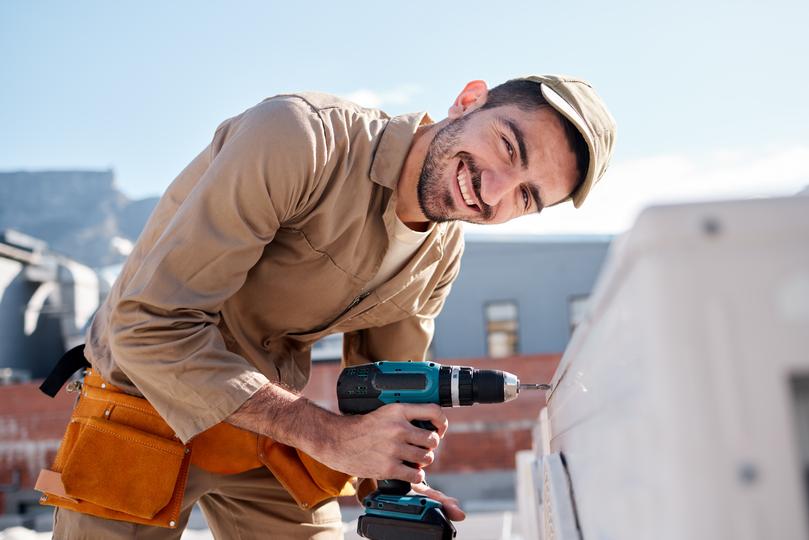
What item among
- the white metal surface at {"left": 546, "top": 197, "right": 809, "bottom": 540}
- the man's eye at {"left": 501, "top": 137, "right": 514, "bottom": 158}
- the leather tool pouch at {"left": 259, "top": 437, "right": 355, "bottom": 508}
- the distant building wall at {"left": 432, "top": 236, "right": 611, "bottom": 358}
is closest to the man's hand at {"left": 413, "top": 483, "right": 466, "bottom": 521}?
the leather tool pouch at {"left": 259, "top": 437, "right": 355, "bottom": 508}

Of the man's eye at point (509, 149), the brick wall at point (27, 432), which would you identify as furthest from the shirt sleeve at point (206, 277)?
the brick wall at point (27, 432)

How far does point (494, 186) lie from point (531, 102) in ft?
0.93

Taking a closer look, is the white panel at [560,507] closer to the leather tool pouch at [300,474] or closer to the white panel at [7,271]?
→ the leather tool pouch at [300,474]

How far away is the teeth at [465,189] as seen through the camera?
7.16ft

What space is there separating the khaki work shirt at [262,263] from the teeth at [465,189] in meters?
0.20

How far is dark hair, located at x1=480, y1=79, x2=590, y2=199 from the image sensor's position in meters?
2.11

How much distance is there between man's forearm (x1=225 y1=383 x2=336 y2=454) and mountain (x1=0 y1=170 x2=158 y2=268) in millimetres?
24020

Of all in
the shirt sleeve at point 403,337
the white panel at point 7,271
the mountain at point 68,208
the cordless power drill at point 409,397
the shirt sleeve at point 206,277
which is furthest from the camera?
the mountain at point 68,208

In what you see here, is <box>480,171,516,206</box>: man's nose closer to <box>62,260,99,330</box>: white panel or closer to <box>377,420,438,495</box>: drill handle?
<box>377,420,438,495</box>: drill handle

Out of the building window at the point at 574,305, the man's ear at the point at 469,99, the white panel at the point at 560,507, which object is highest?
the building window at the point at 574,305

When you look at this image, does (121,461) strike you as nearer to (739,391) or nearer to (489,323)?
(739,391)

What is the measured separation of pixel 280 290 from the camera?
7.19ft

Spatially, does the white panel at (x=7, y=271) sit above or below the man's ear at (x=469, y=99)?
above

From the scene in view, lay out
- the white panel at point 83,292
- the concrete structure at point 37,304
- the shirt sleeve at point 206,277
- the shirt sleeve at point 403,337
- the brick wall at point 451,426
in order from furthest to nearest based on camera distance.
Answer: the white panel at point 83,292 < the concrete structure at point 37,304 < the brick wall at point 451,426 < the shirt sleeve at point 403,337 < the shirt sleeve at point 206,277
